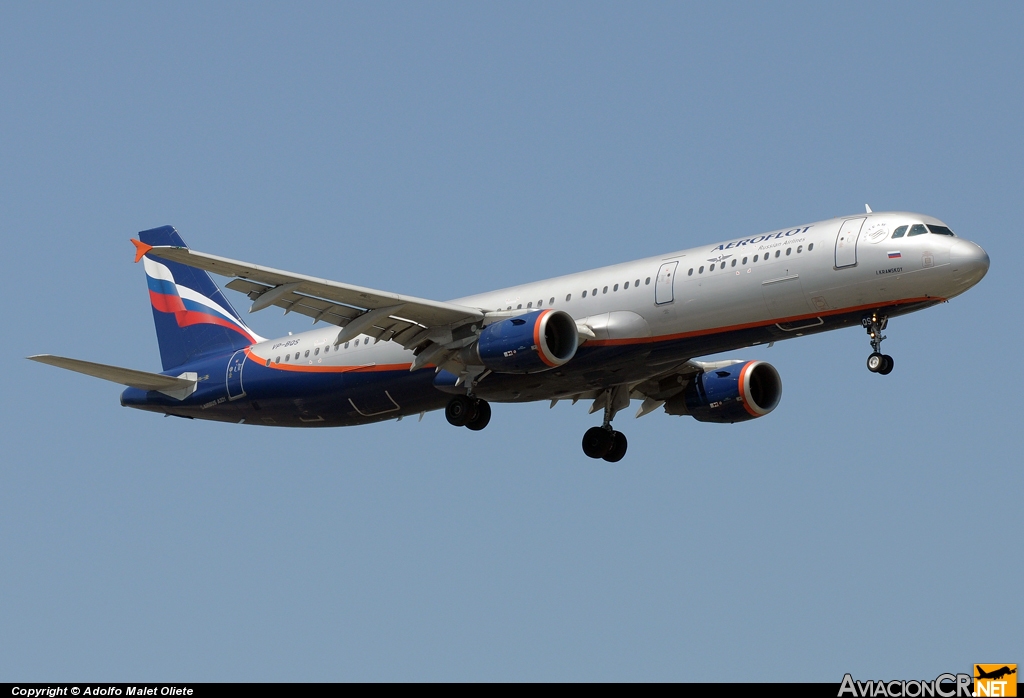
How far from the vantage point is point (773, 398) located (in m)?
47.4

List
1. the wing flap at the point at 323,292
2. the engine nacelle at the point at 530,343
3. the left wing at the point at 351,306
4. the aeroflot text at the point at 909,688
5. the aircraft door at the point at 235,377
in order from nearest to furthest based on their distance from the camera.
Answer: the aeroflot text at the point at 909,688 → the wing flap at the point at 323,292 → the left wing at the point at 351,306 → the engine nacelle at the point at 530,343 → the aircraft door at the point at 235,377

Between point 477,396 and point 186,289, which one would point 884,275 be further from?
point 186,289

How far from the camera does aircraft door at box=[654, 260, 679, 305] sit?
4069 cm

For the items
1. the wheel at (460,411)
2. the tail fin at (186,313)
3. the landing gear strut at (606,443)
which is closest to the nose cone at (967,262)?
the landing gear strut at (606,443)

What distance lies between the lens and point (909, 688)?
96.3ft

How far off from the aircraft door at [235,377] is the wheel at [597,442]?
10.8 meters

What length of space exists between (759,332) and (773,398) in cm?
767

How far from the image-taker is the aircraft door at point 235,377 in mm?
48125

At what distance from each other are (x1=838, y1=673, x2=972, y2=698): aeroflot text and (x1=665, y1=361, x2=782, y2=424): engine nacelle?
17439mm

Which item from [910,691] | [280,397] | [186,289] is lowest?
[910,691]

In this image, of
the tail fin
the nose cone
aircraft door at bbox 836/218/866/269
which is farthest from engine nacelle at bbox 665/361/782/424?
the tail fin

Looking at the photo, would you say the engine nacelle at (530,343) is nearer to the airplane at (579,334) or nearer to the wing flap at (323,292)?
the airplane at (579,334)

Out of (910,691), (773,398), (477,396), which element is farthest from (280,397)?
(910,691)

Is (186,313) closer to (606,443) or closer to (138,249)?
(138,249)
